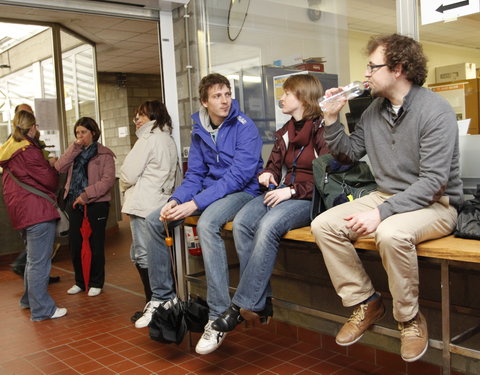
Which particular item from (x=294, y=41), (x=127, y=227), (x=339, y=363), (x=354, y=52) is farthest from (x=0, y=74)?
(x=339, y=363)

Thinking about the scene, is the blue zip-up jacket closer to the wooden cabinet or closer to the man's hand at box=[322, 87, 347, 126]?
the man's hand at box=[322, 87, 347, 126]

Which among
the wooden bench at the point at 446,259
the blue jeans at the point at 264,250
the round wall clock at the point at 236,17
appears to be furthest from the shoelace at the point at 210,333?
the round wall clock at the point at 236,17

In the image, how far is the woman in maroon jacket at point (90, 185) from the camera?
15.2ft

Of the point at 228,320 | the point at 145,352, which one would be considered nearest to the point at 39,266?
the point at 145,352

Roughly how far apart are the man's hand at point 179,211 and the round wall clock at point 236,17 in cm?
164

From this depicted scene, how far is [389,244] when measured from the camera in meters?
2.09

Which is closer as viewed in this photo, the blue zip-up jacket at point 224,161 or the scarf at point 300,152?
the scarf at point 300,152

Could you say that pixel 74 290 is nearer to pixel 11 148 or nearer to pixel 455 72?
pixel 11 148

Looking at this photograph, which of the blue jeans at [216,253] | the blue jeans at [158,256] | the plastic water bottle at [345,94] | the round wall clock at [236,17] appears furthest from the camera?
the round wall clock at [236,17]

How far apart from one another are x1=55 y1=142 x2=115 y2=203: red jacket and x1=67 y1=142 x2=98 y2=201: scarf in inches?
1.3

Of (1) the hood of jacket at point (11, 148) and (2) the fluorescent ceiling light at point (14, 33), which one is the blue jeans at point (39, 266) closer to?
(1) the hood of jacket at point (11, 148)

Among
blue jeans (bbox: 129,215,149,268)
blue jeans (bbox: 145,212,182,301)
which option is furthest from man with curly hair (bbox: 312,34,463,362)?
blue jeans (bbox: 129,215,149,268)

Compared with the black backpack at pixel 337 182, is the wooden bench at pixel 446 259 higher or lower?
lower

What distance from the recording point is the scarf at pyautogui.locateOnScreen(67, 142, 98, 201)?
4684 mm
